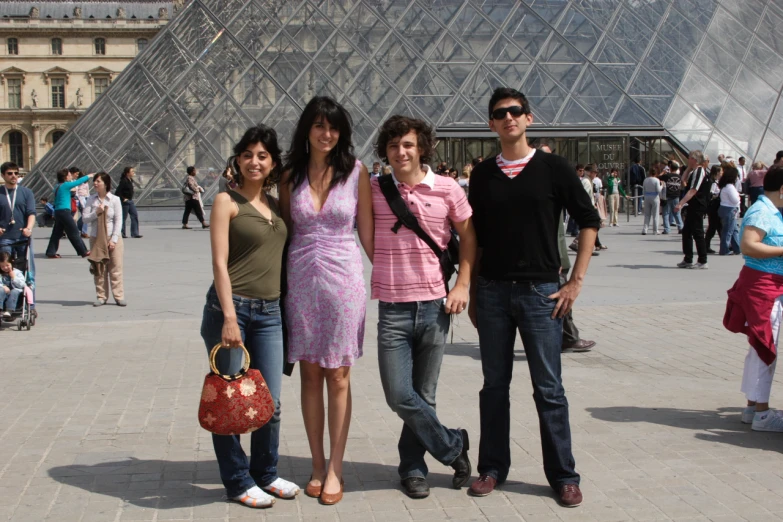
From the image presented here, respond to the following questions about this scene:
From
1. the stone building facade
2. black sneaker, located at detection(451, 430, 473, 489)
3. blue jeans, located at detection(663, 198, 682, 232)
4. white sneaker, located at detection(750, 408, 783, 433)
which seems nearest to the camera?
black sneaker, located at detection(451, 430, 473, 489)

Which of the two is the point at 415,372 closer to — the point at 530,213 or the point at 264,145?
the point at 530,213

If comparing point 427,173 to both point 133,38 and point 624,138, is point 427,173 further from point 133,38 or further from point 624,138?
point 133,38

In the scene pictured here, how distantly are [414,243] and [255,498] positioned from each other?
132 centimetres

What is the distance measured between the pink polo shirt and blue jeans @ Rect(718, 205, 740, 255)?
12481 mm

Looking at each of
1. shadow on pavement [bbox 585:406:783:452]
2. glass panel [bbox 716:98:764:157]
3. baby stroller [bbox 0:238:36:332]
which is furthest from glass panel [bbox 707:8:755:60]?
shadow on pavement [bbox 585:406:783:452]

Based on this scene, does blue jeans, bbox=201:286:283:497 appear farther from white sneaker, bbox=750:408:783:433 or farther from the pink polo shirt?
white sneaker, bbox=750:408:783:433

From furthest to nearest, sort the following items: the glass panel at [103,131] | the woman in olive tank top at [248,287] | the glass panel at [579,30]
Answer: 1. the glass panel at [579,30]
2. the glass panel at [103,131]
3. the woman in olive tank top at [248,287]

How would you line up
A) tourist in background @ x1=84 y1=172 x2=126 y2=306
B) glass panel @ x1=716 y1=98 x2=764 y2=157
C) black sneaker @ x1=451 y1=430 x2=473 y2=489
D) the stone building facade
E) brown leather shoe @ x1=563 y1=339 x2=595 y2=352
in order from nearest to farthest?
black sneaker @ x1=451 y1=430 x2=473 y2=489 → brown leather shoe @ x1=563 y1=339 x2=595 y2=352 → tourist in background @ x1=84 y1=172 x2=126 y2=306 → glass panel @ x1=716 y1=98 x2=764 y2=157 → the stone building facade

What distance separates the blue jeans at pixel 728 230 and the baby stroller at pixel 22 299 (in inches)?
425

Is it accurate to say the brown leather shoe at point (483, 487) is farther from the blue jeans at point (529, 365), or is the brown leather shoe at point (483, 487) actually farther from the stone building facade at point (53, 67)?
the stone building facade at point (53, 67)

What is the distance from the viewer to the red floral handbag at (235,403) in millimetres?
4074

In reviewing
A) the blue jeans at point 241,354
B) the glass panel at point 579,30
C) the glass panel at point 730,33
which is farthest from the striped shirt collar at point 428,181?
the glass panel at point 730,33

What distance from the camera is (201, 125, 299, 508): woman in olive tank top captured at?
4.20 metres

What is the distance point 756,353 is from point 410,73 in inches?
864
